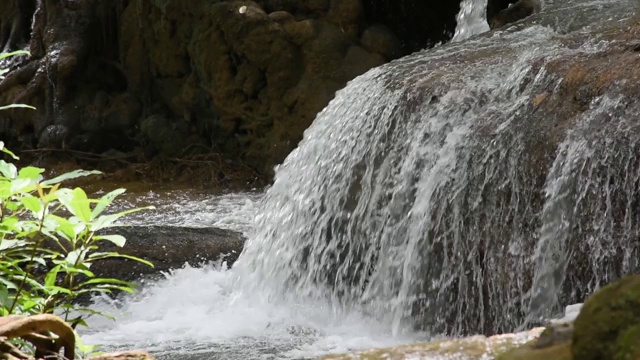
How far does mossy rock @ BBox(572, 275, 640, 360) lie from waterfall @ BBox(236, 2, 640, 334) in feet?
8.49

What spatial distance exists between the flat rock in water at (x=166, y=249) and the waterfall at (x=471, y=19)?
10.5 feet

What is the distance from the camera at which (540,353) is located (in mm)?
1750

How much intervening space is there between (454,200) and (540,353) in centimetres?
314

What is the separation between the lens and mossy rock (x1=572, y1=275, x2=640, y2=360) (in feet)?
5.17

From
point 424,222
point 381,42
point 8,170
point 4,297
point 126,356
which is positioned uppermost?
point 381,42

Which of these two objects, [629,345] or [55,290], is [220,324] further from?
[629,345]

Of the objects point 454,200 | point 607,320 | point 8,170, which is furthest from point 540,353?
point 454,200

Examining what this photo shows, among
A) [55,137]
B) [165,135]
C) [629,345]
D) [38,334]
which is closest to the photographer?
[629,345]

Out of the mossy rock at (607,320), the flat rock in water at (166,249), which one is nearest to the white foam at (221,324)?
the flat rock in water at (166,249)

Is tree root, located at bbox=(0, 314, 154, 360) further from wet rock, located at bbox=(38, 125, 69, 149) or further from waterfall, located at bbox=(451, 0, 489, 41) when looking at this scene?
wet rock, located at bbox=(38, 125, 69, 149)

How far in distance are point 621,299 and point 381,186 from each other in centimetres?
386

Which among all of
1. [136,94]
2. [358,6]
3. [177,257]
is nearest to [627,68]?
[177,257]

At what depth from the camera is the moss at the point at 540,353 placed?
1714 millimetres

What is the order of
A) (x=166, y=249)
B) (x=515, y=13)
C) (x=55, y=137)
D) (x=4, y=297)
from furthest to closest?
(x=55, y=137) < (x=515, y=13) < (x=166, y=249) < (x=4, y=297)
